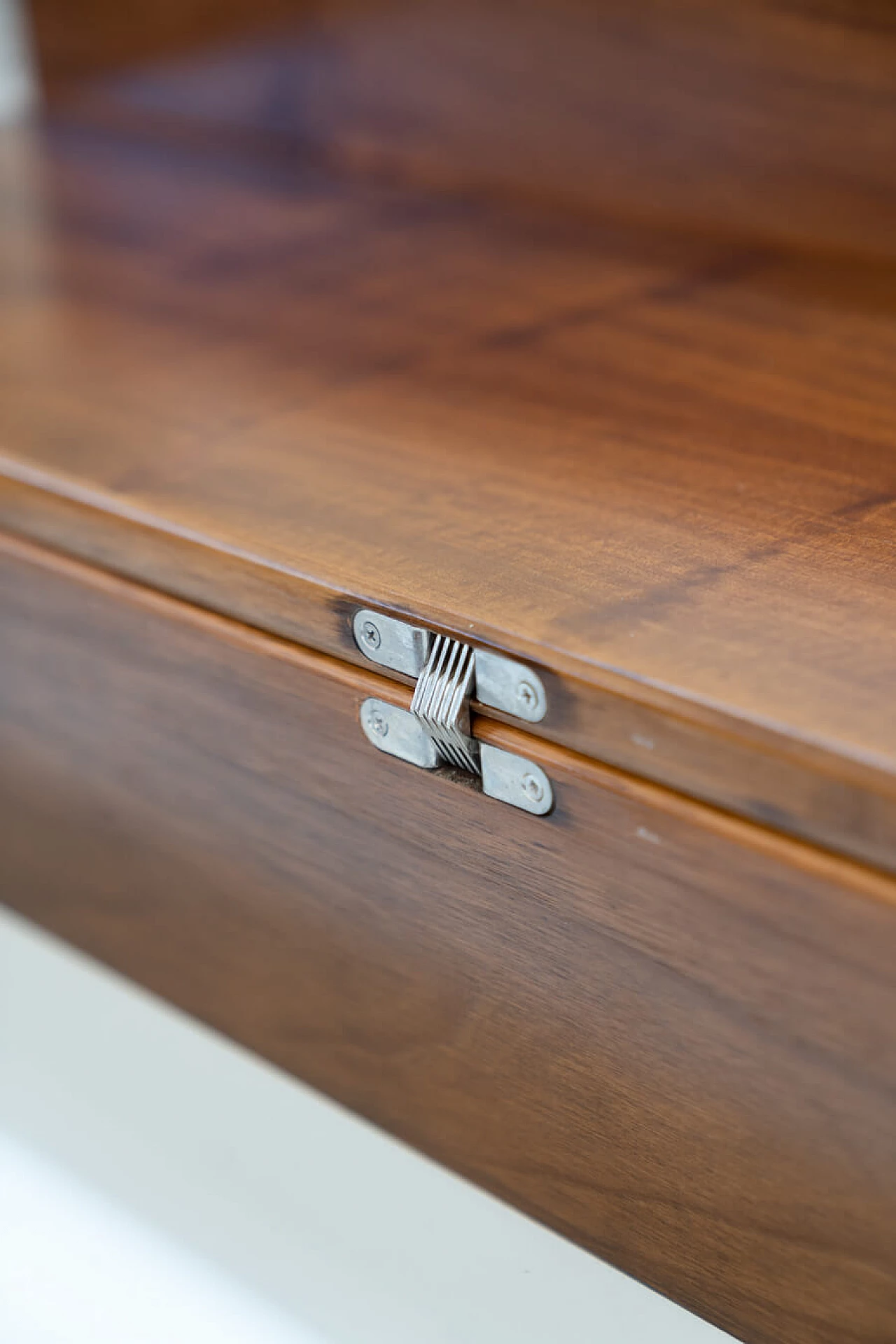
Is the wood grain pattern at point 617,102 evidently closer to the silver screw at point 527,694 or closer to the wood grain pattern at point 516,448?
the wood grain pattern at point 516,448

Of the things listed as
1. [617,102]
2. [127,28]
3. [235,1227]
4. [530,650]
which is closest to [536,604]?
[530,650]

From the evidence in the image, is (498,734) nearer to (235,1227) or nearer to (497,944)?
(497,944)

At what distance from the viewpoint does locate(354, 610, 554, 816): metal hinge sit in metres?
0.39

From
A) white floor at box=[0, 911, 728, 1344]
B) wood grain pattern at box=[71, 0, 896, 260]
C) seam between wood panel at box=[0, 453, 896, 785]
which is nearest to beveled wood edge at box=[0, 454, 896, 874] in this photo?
seam between wood panel at box=[0, 453, 896, 785]

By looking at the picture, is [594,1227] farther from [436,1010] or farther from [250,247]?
[250,247]

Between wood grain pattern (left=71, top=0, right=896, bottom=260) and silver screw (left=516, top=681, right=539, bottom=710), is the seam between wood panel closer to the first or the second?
silver screw (left=516, top=681, right=539, bottom=710)

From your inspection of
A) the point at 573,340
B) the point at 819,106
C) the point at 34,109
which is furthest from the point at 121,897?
the point at 34,109

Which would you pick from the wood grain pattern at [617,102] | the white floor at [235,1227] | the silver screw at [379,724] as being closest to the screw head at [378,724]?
the silver screw at [379,724]

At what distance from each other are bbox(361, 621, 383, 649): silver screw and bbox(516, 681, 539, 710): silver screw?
0.17 ft

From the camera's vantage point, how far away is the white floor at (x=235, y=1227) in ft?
1.54

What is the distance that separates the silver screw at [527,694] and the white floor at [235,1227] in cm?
21

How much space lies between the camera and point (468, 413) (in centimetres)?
52

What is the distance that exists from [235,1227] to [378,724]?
0.20 m

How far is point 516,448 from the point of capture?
0.49m
